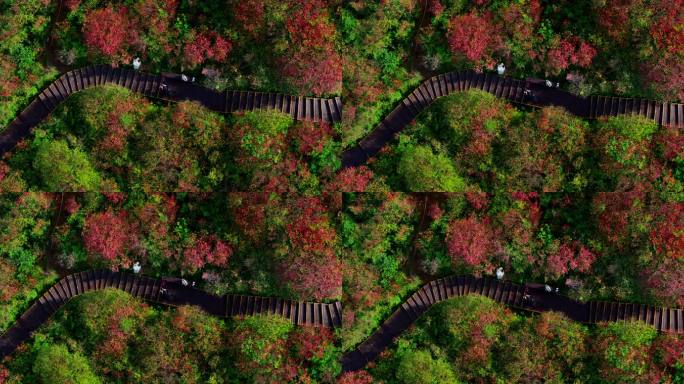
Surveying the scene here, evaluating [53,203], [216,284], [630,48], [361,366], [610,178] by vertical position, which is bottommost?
[361,366]

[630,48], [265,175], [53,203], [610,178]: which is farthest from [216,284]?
[630,48]

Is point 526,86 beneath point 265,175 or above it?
above

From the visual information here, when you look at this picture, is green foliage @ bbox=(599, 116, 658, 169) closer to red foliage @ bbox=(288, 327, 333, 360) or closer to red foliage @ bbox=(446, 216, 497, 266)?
red foliage @ bbox=(446, 216, 497, 266)

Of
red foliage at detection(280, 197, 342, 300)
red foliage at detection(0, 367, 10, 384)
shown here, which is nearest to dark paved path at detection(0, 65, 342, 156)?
red foliage at detection(280, 197, 342, 300)

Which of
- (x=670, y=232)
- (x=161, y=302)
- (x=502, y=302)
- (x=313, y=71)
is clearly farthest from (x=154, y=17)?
(x=670, y=232)

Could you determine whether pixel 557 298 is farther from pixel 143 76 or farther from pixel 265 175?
pixel 143 76

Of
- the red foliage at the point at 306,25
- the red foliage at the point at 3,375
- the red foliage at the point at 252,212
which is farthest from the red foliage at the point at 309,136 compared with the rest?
the red foliage at the point at 3,375
